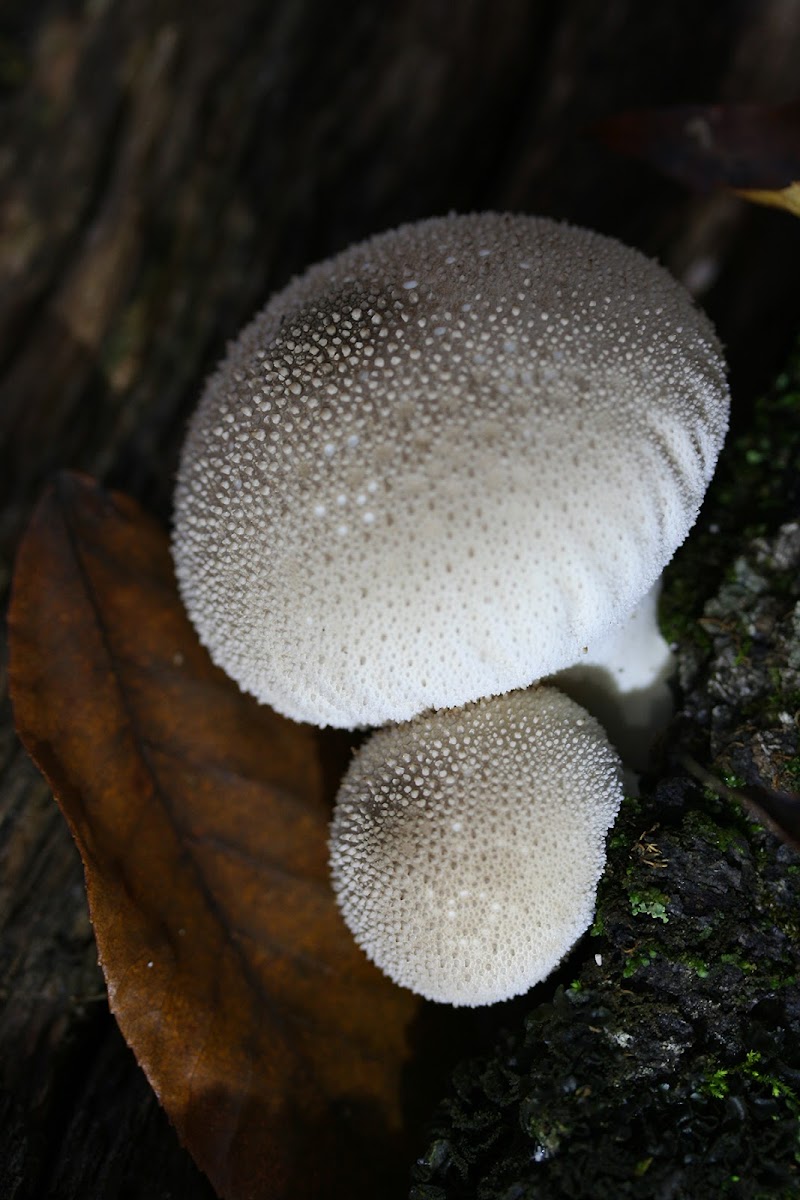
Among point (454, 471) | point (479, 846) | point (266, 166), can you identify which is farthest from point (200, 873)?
point (266, 166)

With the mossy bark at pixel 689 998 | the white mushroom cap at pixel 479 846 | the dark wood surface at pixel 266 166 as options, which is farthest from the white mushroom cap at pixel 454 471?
the dark wood surface at pixel 266 166

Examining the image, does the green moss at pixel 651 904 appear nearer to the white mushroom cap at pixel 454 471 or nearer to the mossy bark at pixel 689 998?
the mossy bark at pixel 689 998

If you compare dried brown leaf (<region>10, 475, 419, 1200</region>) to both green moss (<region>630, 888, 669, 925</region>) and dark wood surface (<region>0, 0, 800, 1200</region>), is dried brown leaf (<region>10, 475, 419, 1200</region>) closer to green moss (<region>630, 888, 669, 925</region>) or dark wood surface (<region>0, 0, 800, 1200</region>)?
dark wood surface (<region>0, 0, 800, 1200</region>)

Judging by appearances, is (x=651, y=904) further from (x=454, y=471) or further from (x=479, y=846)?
(x=454, y=471)

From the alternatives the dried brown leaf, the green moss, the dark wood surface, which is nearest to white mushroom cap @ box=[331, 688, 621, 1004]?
the green moss

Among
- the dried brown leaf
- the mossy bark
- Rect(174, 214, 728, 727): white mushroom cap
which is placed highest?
Rect(174, 214, 728, 727): white mushroom cap

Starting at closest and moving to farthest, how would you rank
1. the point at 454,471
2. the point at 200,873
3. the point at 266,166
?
the point at 454,471
the point at 200,873
the point at 266,166

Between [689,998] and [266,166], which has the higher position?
[266,166]
